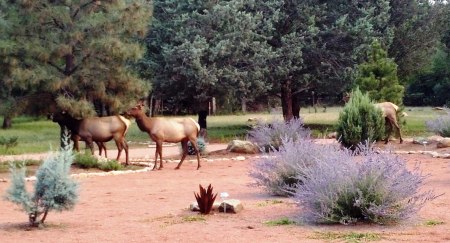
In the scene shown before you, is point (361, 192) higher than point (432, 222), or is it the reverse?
point (361, 192)

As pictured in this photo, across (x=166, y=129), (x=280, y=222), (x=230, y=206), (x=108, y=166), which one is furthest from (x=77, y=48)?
(x=280, y=222)

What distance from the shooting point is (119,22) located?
65.8 ft

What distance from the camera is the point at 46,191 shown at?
8875mm

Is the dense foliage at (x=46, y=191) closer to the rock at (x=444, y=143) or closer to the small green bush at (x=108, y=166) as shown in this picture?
the small green bush at (x=108, y=166)

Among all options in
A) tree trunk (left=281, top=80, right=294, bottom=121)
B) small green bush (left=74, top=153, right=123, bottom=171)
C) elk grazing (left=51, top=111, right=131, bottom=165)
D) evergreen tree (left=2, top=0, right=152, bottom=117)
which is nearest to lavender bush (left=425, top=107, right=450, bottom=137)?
tree trunk (left=281, top=80, right=294, bottom=121)

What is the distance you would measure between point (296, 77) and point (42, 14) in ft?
49.6

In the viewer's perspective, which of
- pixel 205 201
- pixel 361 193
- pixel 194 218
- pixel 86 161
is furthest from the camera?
pixel 86 161

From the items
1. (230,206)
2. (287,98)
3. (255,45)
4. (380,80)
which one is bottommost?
(230,206)

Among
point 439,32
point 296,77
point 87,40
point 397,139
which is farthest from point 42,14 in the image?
point 439,32

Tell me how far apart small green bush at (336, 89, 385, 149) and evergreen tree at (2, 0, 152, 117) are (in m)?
6.09

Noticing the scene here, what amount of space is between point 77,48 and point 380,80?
1111 centimetres

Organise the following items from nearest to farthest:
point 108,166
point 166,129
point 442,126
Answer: point 108,166, point 166,129, point 442,126

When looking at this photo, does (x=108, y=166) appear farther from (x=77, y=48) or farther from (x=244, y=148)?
(x=244, y=148)

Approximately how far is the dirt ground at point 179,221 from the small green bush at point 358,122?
6470 millimetres
